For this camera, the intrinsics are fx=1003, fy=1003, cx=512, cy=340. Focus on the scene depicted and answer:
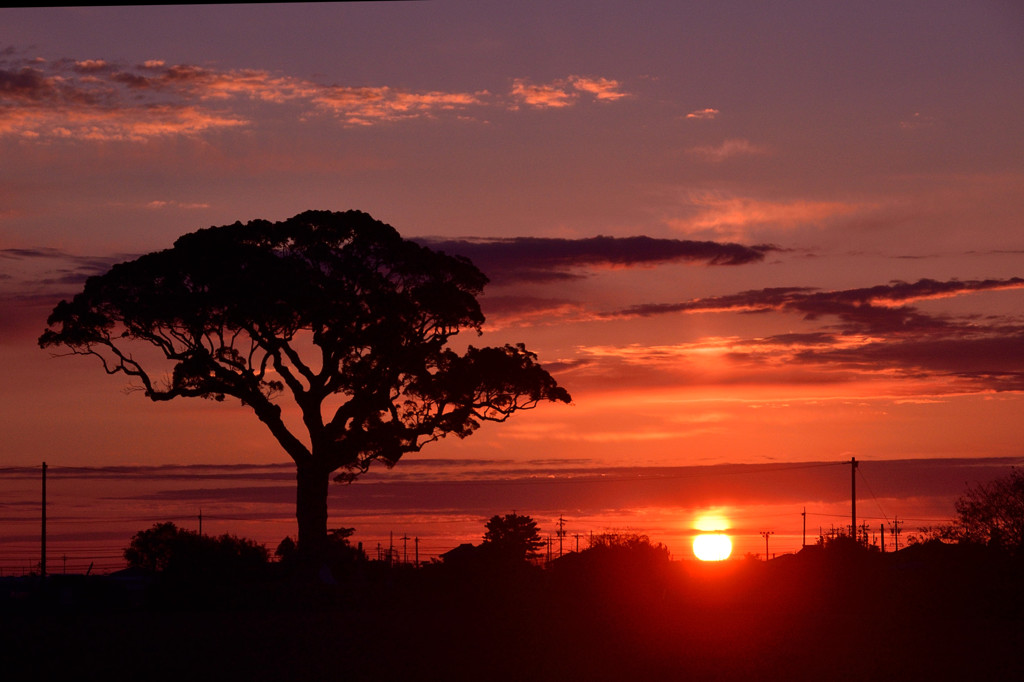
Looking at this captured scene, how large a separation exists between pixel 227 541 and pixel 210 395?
238 inches

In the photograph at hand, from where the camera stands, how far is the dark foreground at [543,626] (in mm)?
23047

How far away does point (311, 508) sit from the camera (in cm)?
4088

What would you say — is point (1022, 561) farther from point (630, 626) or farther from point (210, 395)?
point (210, 395)

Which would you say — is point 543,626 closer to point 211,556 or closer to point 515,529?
point 211,556

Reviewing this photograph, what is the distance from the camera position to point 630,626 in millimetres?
31094

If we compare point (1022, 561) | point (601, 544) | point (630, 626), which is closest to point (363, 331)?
point (601, 544)

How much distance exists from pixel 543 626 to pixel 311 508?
13.8 metres

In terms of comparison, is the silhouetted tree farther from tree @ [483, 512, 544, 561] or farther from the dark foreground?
tree @ [483, 512, 544, 561]

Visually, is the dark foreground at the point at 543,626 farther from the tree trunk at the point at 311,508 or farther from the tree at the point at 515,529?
the tree at the point at 515,529

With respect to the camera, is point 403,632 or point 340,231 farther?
point 340,231

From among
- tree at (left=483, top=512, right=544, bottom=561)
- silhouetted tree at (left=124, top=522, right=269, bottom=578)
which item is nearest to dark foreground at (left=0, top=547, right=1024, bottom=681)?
silhouetted tree at (left=124, top=522, right=269, bottom=578)

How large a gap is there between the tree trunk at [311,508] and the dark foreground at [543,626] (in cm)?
240

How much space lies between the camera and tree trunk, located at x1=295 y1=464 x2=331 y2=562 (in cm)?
4075

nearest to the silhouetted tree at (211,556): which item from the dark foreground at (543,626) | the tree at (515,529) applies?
the dark foreground at (543,626)
